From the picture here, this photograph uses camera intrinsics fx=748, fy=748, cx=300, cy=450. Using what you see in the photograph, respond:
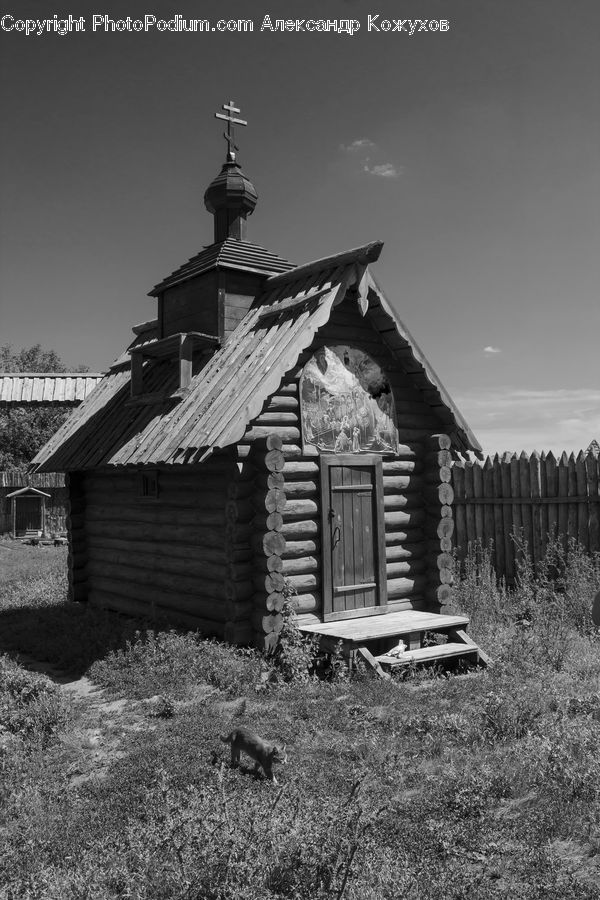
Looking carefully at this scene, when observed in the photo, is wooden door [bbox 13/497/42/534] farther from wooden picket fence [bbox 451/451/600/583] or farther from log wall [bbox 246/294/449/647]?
log wall [bbox 246/294/449/647]

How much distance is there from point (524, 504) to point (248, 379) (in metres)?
6.84

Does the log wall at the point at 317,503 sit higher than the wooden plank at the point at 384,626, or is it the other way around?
the log wall at the point at 317,503

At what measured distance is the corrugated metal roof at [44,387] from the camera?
3750cm

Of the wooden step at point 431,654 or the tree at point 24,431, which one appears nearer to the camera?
the wooden step at point 431,654

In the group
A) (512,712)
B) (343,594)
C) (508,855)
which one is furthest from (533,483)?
(508,855)

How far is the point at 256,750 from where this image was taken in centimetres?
621

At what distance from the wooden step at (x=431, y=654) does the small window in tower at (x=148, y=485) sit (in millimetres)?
4523

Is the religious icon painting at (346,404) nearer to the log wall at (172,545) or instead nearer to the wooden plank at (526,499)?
the log wall at (172,545)

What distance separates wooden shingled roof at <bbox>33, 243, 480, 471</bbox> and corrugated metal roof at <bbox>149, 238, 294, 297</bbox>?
0.43m

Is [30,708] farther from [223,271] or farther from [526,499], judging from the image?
[526,499]

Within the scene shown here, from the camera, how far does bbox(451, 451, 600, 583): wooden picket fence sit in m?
13.5

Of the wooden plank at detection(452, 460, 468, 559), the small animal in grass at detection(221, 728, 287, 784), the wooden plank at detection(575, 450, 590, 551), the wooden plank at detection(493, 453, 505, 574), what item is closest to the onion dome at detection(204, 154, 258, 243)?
the wooden plank at detection(452, 460, 468, 559)

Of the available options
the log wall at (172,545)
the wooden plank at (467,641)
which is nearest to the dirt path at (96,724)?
the log wall at (172,545)

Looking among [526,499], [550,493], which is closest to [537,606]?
[550,493]
